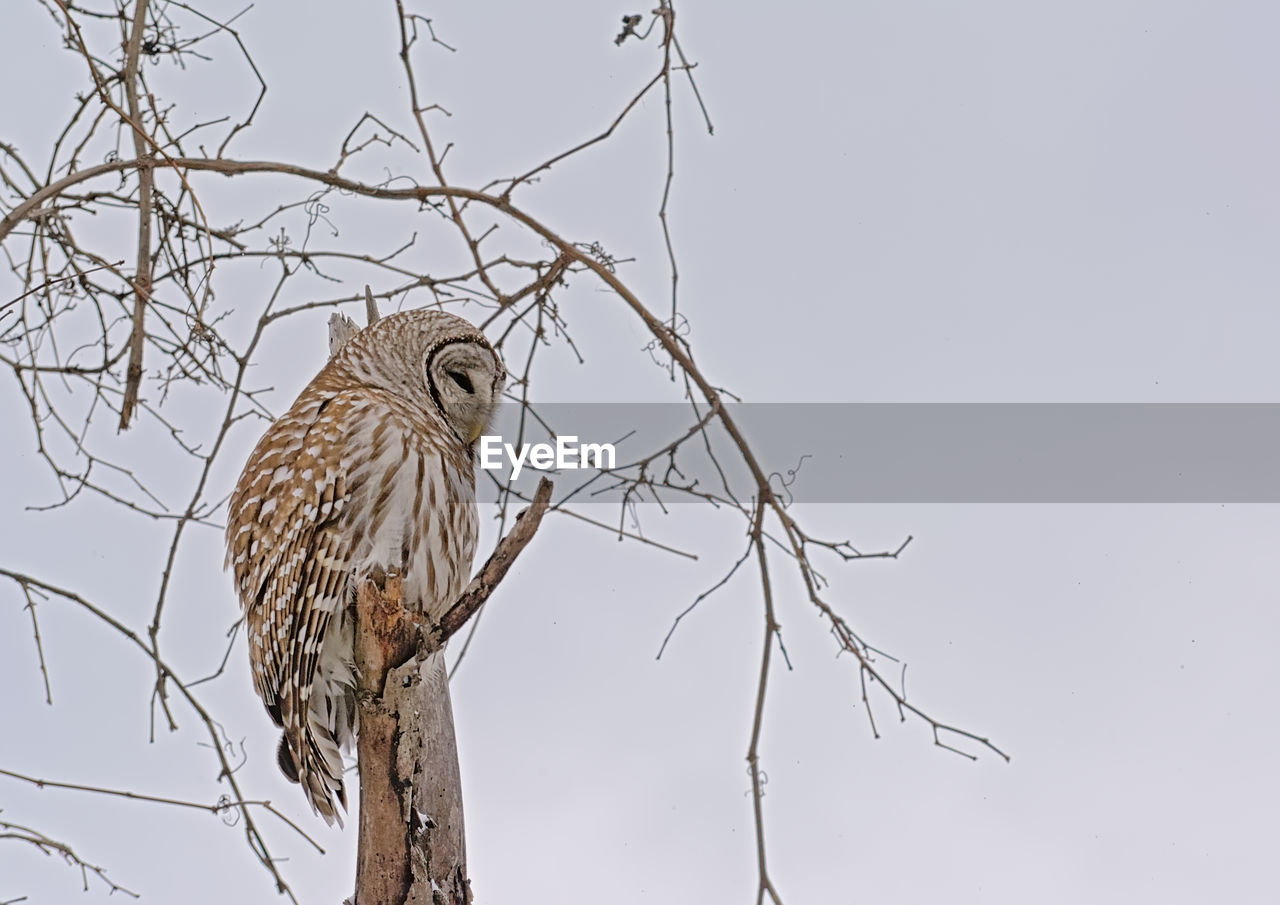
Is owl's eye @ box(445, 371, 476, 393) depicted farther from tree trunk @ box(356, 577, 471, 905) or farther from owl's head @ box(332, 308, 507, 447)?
tree trunk @ box(356, 577, 471, 905)

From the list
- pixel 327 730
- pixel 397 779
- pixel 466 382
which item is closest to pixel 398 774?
pixel 397 779

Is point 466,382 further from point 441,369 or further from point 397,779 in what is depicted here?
point 397,779

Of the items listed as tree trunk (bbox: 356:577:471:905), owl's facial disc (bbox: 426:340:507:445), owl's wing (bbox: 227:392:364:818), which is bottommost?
tree trunk (bbox: 356:577:471:905)

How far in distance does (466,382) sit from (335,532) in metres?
0.45

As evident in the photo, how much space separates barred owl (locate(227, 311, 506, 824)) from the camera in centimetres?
247

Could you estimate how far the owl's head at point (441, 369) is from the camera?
272cm

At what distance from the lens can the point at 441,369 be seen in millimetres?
2738

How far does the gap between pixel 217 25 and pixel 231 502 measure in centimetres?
99

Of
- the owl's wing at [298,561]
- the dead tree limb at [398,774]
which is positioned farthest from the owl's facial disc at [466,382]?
the dead tree limb at [398,774]

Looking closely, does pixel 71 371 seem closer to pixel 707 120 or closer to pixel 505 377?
pixel 505 377

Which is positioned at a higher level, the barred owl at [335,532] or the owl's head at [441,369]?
the owl's head at [441,369]

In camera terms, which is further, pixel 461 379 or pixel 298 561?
pixel 461 379

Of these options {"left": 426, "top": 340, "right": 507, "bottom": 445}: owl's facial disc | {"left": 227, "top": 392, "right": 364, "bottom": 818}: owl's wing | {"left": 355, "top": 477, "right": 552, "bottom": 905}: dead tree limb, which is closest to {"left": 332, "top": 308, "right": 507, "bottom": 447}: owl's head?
{"left": 426, "top": 340, "right": 507, "bottom": 445}: owl's facial disc

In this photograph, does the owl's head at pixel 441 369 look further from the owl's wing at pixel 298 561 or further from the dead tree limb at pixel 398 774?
the dead tree limb at pixel 398 774
